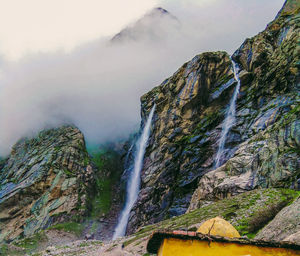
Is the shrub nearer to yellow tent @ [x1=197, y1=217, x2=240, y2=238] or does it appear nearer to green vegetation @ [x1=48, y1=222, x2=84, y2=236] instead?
yellow tent @ [x1=197, y1=217, x2=240, y2=238]

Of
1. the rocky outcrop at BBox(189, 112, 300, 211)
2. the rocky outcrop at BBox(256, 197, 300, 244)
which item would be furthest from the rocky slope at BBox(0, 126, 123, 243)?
the rocky outcrop at BBox(256, 197, 300, 244)

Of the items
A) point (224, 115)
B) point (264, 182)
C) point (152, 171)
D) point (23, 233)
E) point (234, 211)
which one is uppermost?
point (224, 115)

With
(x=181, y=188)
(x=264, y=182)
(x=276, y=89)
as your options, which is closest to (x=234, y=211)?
(x=264, y=182)

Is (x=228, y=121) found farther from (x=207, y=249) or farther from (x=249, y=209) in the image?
(x=207, y=249)

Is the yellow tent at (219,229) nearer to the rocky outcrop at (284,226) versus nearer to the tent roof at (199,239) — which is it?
the tent roof at (199,239)

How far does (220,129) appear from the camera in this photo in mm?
52844

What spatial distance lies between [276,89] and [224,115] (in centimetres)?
1058

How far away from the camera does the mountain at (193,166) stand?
99.8 feet

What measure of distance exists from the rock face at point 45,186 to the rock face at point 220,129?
20.1m

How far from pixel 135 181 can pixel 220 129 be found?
2247 centimetres

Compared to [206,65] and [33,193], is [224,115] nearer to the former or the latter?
[206,65]

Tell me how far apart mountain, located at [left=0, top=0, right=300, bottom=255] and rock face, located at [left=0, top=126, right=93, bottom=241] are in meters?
0.24

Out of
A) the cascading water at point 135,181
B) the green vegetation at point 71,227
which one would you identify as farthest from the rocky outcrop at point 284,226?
the green vegetation at point 71,227

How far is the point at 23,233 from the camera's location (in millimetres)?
61531
